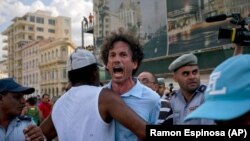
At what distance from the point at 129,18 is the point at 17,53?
50063mm

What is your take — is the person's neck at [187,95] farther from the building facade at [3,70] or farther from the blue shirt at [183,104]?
Answer: the building facade at [3,70]

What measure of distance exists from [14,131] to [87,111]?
891 mm

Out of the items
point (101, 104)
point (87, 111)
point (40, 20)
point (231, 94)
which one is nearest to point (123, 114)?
point (101, 104)

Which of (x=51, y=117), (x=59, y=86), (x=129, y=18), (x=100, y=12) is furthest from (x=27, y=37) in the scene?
(x=51, y=117)

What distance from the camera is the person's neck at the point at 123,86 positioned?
8.00 ft

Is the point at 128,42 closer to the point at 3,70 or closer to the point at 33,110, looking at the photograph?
the point at 33,110

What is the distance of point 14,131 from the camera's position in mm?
2830

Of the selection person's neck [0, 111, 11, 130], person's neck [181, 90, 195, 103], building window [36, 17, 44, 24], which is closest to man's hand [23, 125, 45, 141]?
person's neck [0, 111, 11, 130]

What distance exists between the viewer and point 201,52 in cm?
2875

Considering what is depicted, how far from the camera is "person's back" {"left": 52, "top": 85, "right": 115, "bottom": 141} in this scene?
2.20 m

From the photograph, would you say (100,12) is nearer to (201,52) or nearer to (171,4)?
(171,4)

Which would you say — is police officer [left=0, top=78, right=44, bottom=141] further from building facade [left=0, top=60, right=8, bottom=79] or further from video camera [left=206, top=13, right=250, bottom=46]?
building facade [left=0, top=60, right=8, bottom=79]

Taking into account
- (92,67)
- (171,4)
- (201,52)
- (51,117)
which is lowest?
(51,117)

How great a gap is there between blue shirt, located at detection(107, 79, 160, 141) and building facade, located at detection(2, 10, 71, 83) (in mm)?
81779
